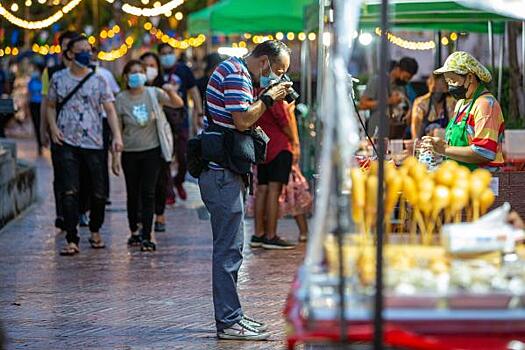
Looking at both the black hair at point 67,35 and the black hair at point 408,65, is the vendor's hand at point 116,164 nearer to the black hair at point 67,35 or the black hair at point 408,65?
the black hair at point 67,35

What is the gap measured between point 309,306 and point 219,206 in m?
2.93

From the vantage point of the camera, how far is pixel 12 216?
542 inches

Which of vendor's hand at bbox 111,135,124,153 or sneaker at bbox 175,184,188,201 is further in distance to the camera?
sneaker at bbox 175,184,188,201

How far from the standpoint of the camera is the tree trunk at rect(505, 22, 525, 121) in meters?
15.9

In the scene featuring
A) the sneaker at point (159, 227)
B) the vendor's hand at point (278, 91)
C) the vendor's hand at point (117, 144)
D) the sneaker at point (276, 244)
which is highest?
the vendor's hand at point (278, 91)

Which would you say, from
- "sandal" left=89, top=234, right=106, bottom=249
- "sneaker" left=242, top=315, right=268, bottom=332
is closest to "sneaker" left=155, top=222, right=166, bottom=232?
"sandal" left=89, top=234, right=106, bottom=249

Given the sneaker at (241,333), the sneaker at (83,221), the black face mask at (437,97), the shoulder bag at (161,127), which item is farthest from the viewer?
the sneaker at (83,221)

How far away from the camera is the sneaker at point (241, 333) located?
7.62 m

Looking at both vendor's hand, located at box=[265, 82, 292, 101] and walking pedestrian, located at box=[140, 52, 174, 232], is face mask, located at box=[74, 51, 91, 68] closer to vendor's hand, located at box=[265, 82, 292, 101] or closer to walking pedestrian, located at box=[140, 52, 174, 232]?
walking pedestrian, located at box=[140, 52, 174, 232]

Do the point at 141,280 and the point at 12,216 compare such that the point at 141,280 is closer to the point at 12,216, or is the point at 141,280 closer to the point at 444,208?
the point at 12,216

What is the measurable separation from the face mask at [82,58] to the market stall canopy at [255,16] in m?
6.52

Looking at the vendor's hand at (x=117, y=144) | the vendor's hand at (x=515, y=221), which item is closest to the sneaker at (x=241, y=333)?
the vendor's hand at (x=515, y=221)

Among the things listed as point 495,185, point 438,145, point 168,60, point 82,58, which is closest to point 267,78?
point 438,145

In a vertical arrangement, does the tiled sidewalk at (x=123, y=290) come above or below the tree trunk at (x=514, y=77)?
below
